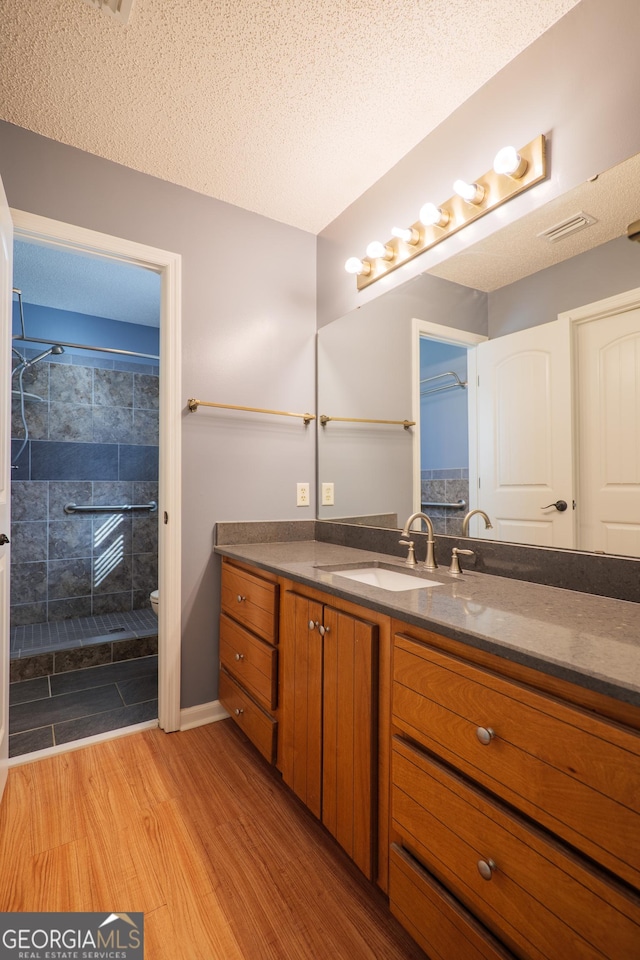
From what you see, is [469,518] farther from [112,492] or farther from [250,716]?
[112,492]

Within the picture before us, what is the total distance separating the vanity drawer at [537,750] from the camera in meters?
0.66

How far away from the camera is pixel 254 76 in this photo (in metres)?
1.59

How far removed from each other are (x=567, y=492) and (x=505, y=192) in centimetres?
97

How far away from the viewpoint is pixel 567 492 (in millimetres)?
1349

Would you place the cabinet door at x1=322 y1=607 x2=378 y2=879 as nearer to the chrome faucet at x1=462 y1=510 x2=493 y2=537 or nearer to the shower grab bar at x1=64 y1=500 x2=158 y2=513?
the chrome faucet at x1=462 y1=510 x2=493 y2=537

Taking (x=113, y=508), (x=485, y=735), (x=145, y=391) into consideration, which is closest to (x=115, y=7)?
(x=485, y=735)

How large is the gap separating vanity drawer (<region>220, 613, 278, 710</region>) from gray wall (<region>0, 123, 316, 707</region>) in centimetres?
16

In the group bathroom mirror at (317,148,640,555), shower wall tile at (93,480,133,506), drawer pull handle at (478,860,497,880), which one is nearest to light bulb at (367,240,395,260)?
bathroom mirror at (317,148,640,555)

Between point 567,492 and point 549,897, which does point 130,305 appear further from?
point 549,897

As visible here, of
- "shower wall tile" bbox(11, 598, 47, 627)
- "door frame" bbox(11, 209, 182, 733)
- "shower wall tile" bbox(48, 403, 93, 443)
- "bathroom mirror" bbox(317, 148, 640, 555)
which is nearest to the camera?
"bathroom mirror" bbox(317, 148, 640, 555)

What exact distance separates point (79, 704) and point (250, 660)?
112 cm

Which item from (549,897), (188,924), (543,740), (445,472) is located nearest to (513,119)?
(445,472)

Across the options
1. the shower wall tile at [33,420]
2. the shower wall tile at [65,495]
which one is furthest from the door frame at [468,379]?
the shower wall tile at [33,420]

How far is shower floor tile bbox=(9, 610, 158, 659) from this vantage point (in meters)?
2.82
